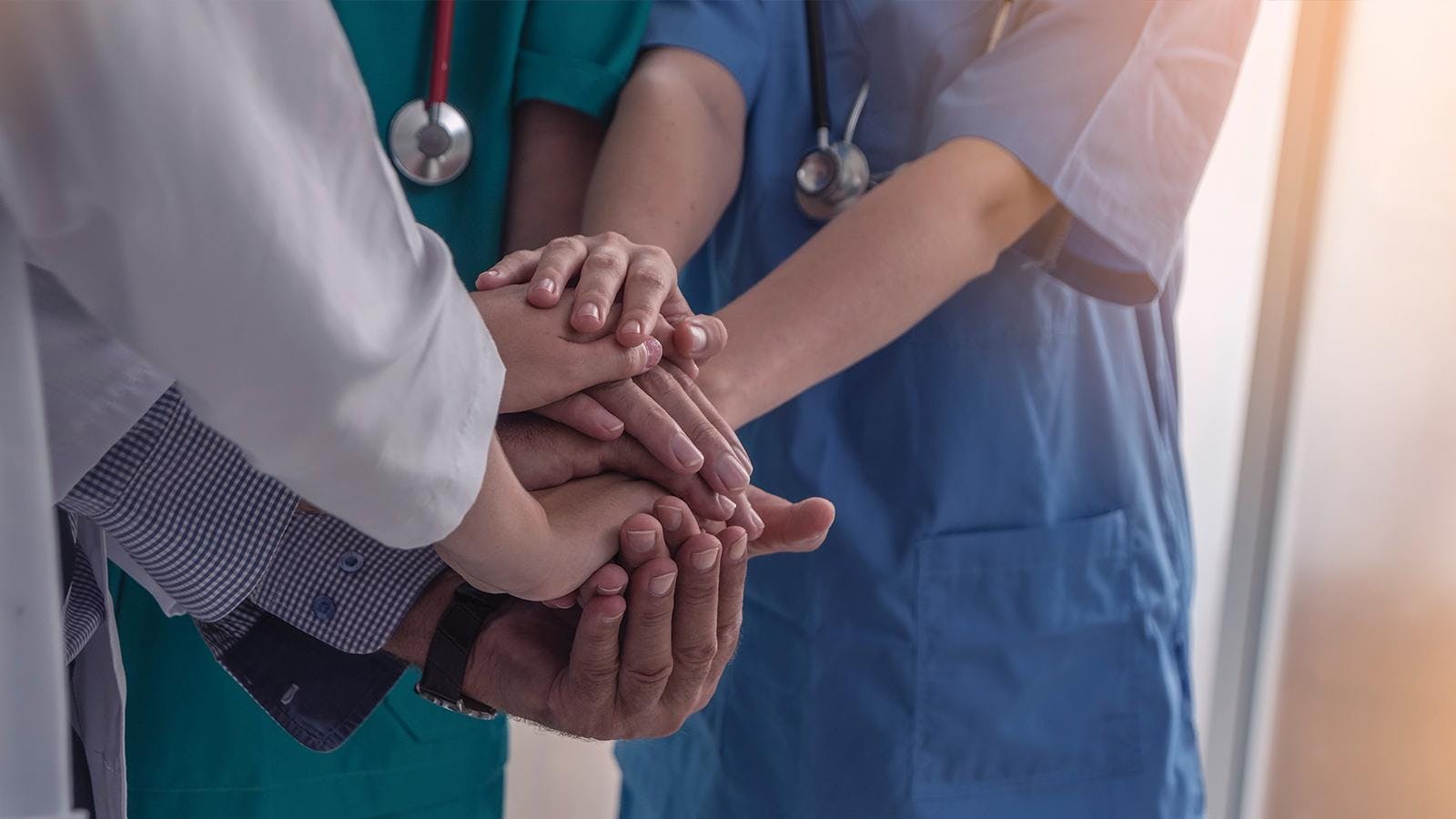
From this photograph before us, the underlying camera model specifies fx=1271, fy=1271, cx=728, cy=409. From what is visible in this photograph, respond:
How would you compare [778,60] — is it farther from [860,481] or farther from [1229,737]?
[1229,737]

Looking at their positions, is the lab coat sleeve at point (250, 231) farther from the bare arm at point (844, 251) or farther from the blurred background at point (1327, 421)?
the blurred background at point (1327, 421)

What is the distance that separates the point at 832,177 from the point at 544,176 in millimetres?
230

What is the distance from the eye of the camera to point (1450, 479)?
3.81 ft

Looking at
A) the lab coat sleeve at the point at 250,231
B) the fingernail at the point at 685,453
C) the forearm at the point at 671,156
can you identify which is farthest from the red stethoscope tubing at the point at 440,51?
the lab coat sleeve at the point at 250,231

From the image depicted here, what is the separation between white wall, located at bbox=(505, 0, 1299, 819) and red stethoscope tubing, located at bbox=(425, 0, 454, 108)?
878mm

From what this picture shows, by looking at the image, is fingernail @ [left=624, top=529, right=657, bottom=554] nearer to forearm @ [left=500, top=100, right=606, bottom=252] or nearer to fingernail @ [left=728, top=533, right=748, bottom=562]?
fingernail @ [left=728, top=533, right=748, bottom=562]

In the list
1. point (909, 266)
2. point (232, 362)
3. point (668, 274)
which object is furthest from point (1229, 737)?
point (232, 362)

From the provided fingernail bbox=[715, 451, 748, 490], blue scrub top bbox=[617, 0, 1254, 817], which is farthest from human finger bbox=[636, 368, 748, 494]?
blue scrub top bbox=[617, 0, 1254, 817]

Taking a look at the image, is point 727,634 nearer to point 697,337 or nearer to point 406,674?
point 697,337

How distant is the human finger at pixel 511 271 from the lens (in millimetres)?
801

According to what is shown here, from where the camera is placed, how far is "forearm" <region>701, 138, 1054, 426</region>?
2.79 feet

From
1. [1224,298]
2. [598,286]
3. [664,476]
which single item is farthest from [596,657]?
[1224,298]

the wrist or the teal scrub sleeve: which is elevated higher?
the teal scrub sleeve

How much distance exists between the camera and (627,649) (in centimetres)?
75
